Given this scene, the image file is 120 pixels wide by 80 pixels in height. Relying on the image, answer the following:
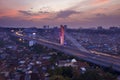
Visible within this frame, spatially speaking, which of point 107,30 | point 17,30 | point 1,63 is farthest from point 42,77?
point 17,30

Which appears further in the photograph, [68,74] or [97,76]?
[68,74]

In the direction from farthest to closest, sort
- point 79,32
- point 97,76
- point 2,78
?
1. point 79,32
2. point 2,78
3. point 97,76

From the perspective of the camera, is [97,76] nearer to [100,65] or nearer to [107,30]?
[100,65]

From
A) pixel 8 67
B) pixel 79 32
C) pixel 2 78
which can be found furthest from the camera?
pixel 79 32

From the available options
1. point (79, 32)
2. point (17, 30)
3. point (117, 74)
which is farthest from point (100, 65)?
point (17, 30)

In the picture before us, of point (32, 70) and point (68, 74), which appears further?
point (32, 70)

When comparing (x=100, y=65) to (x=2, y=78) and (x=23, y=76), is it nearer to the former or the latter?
(x=23, y=76)

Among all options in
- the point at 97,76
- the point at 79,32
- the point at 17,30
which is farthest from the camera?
the point at 17,30

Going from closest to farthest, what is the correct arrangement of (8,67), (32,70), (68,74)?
(68,74) → (32,70) → (8,67)
